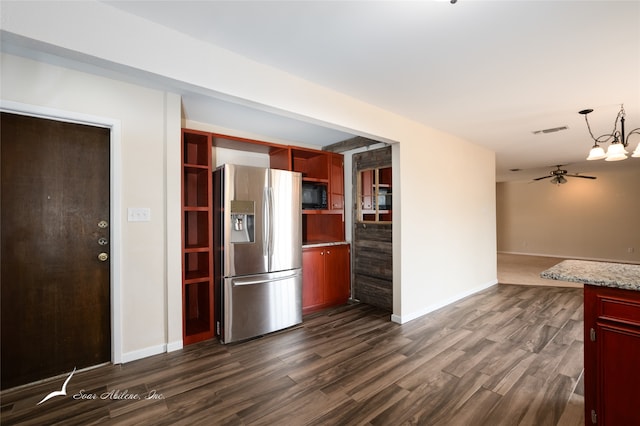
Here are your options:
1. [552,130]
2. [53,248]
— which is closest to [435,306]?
[552,130]

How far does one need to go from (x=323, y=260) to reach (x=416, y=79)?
245 cm

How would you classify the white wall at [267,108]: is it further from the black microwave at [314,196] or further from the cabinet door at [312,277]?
the black microwave at [314,196]

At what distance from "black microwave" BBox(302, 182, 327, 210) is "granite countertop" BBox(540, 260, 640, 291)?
2790 millimetres

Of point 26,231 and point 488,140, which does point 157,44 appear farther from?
point 488,140

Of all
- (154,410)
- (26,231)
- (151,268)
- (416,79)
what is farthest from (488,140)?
(26,231)

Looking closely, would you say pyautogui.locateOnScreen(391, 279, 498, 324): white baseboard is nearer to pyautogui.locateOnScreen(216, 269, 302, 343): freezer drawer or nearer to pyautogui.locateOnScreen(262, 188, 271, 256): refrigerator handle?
pyautogui.locateOnScreen(216, 269, 302, 343): freezer drawer

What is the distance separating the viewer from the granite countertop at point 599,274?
1.43 m

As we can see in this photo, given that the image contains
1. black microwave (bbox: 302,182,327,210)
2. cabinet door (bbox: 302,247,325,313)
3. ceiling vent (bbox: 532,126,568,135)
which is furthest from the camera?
black microwave (bbox: 302,182,327,210)

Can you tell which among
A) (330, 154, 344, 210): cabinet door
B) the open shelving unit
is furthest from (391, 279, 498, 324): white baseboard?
the open shelving unit

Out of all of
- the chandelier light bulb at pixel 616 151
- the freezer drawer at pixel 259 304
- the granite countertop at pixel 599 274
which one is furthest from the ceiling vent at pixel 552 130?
the freezer drawer at pixel 259 304

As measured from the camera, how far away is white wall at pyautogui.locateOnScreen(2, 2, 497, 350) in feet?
4.95

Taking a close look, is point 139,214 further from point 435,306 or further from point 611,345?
point 435,306

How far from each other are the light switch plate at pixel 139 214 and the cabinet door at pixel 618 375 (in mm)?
3338

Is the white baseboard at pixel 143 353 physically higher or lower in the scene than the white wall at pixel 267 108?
lower
